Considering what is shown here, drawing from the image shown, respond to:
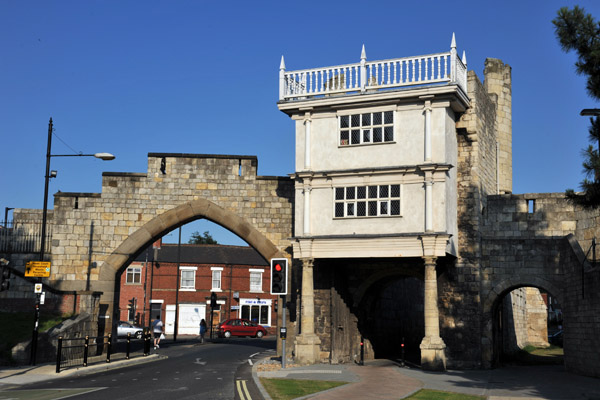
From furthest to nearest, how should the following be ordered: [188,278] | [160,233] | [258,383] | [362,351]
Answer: [188,278], [160,233], [362,351], [258,383]

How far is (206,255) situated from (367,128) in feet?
119

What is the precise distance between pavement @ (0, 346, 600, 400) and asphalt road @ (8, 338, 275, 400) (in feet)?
1.95

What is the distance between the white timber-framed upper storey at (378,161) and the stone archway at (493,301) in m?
2.16

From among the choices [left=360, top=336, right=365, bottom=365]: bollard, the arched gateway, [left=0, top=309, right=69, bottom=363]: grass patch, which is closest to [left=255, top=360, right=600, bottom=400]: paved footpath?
[left=360, top=336, right=365, bottom=365]: bollard

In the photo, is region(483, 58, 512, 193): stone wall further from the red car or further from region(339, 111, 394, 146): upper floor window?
the red car

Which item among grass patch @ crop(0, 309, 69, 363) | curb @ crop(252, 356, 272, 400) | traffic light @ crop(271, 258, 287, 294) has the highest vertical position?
traffic light @ crop(271, 258, 287, 294)

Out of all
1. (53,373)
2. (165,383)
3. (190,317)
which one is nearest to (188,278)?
(190,317)

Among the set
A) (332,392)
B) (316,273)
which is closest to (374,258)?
(316,273)

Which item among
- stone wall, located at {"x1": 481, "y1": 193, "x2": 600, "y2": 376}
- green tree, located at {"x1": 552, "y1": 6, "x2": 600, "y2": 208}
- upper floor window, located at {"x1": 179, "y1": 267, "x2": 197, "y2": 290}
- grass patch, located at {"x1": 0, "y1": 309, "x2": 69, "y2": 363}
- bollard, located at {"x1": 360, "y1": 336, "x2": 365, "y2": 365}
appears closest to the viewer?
green tree, located at {"x1": 552, "y1": 6, "x2": 600, "y2": 208}

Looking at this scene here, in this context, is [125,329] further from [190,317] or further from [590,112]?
[590,112]

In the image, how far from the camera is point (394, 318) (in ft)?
110

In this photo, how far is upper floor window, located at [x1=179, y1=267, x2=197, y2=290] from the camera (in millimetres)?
58500

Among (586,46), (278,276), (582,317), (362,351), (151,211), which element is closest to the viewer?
(586,46)

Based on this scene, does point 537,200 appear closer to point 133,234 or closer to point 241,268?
point 133,234
